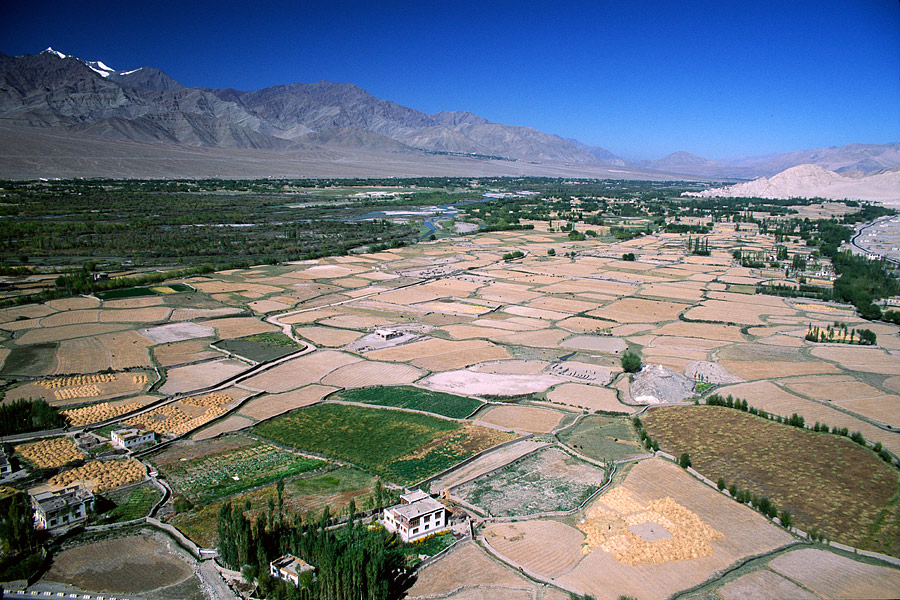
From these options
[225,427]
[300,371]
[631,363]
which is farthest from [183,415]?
[631,363]

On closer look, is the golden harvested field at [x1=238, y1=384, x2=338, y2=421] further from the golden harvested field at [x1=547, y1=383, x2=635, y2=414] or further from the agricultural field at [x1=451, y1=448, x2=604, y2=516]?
the golden harvested field at [x1=547, y1=383, x2=635, y2=414]

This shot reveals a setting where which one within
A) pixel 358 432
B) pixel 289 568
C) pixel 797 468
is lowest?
pixel 358 432

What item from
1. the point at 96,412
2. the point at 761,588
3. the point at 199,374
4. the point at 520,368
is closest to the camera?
the point at 761,588

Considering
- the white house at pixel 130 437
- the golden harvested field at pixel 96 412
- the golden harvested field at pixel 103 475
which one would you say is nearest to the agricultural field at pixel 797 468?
the golden harvested field at pixel 103 475

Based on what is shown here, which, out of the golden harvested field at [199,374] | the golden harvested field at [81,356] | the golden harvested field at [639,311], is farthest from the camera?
the golden harvested field at [639,311]

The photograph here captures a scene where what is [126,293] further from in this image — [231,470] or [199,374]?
[231,470]

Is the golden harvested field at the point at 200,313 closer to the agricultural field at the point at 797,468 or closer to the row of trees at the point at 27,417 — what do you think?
the row of trees at the point at 27,417
